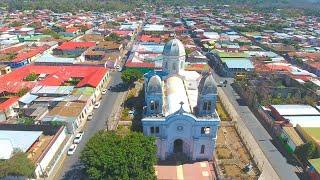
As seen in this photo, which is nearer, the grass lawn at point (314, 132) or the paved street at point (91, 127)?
the paved street at point (91, 127)

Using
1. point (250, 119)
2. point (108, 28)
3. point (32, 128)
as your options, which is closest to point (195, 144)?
point (250, 119)

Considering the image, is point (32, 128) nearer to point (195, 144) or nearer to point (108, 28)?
point (195, 144)

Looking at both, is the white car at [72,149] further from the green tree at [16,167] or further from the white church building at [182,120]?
the white church building at [182,120]

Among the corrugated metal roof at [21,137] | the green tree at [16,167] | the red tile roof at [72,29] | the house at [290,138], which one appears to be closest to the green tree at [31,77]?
the corrugated metal roof at [21,137]

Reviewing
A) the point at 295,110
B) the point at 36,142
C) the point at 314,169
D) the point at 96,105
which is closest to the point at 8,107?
the point at 36,142

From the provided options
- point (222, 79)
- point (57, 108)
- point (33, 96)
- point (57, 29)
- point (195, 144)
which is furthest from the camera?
point (57, 29)

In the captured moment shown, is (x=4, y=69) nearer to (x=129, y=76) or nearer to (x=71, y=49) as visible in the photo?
(x=71, y=49)
